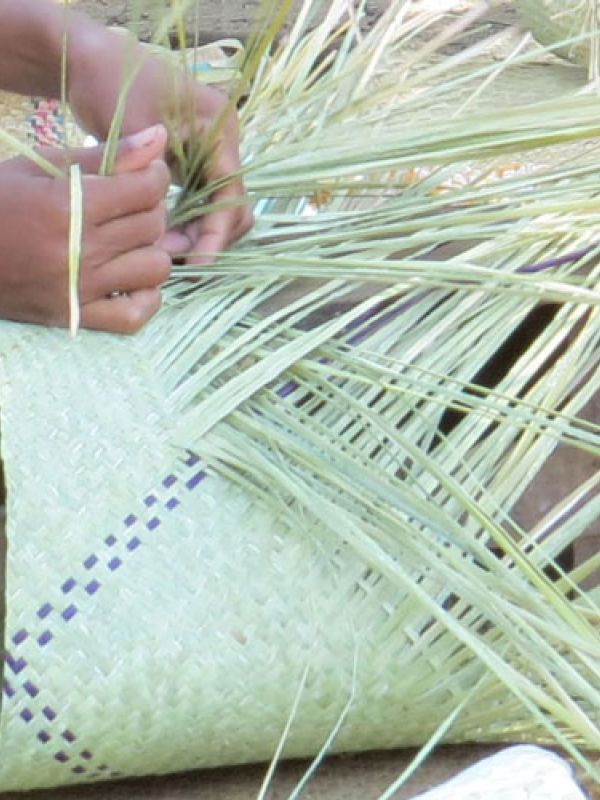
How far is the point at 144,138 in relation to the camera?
3.65 ft

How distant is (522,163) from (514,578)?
0.61 metres

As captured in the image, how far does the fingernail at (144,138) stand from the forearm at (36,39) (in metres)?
0.16

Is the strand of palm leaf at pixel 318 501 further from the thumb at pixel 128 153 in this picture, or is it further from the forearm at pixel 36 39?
the forearm at pixel 36 39

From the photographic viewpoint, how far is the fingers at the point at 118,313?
3.59 ft

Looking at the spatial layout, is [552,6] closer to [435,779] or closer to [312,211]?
[312,211]

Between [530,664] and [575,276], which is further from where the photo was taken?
[575,276]

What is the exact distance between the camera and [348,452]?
1040mm

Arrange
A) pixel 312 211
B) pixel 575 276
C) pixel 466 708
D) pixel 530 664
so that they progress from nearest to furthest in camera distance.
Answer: pixel 530 664 < pixel 466 708 < pixel 575 276 < pixel 312 211

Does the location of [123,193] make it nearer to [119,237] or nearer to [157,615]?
[119,237]

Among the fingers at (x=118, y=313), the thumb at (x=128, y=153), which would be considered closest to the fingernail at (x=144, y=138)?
the thumb at (x=128, y=153)

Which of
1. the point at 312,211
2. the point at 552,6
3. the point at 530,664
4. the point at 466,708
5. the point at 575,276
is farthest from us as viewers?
the point at 552,6

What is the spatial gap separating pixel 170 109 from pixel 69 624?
0.44 meters

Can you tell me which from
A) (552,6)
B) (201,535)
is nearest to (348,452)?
(201,535)

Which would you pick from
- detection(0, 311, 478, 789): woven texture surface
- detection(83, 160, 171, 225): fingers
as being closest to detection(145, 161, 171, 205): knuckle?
detection(83, 160, 171, 225): fingers
